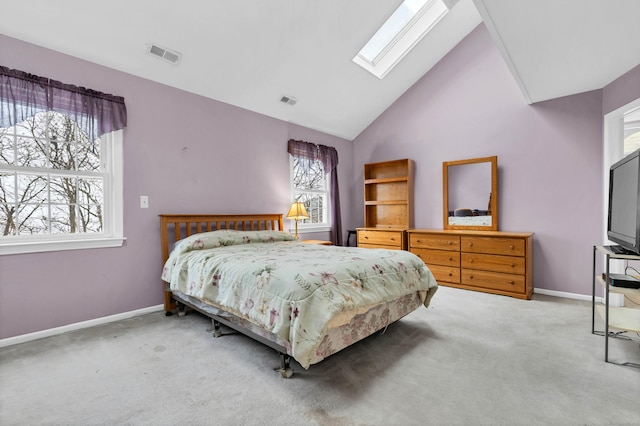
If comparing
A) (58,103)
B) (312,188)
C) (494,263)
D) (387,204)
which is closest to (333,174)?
(312,188)

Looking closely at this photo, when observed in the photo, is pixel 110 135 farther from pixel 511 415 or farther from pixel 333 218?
pixel 511 415

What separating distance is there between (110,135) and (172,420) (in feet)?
8.48

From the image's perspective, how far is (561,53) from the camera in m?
2.53

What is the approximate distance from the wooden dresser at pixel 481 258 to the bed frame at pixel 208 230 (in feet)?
6.82

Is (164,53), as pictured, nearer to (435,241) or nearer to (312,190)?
(312,190)

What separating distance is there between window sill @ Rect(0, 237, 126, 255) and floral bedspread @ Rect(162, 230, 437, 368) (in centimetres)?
53

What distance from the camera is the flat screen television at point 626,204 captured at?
1.89m

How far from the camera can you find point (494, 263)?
3.51 m

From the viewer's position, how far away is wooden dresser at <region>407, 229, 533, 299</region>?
335cm

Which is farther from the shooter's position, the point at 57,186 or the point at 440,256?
the point at 440,256

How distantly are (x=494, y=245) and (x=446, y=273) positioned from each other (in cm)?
68

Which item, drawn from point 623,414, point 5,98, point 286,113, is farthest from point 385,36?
point 623,414

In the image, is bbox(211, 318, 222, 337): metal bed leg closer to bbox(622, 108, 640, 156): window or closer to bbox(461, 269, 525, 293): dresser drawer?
bbox(461, 269, 525, 293): dresser drawer

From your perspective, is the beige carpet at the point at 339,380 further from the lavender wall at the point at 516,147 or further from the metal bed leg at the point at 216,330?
the lavender wall at the point at 516,147
